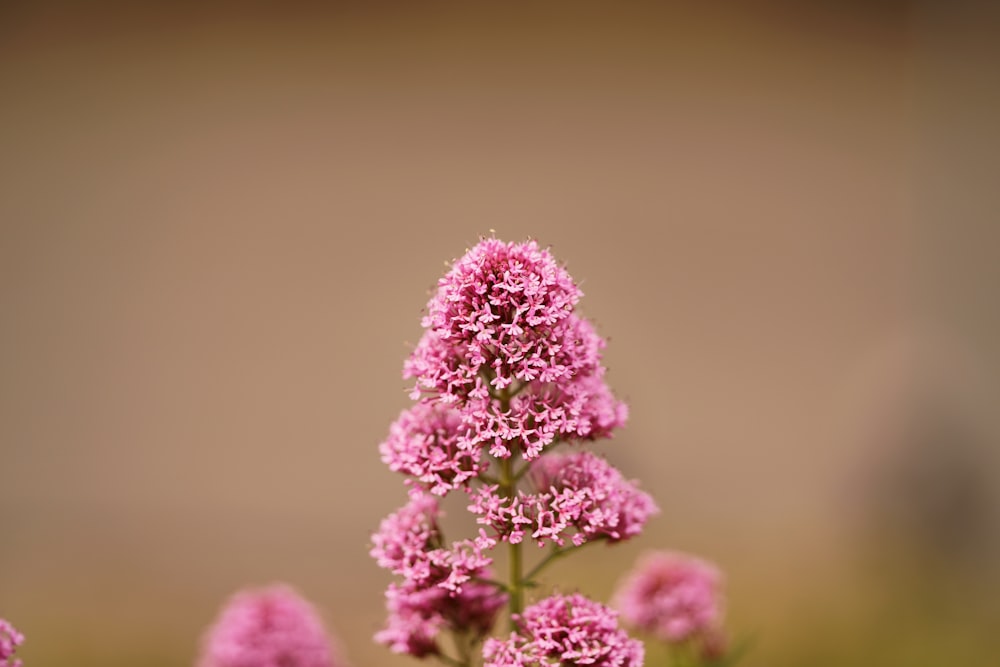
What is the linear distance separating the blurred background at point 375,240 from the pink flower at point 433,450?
6.51m

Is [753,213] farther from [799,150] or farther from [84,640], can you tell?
[84,640]

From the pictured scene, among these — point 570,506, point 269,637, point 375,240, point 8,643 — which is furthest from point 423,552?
point 375,240

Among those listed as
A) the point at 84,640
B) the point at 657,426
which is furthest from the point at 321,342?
the point at 84,640

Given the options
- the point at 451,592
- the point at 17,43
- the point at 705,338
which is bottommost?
the point at 451,592

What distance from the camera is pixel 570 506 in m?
2.63

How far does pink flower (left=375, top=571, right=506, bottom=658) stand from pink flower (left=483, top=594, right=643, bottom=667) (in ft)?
0.92

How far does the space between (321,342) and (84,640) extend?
12.0ft

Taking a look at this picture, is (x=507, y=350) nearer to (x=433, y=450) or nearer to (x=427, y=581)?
(x=433, y=450)

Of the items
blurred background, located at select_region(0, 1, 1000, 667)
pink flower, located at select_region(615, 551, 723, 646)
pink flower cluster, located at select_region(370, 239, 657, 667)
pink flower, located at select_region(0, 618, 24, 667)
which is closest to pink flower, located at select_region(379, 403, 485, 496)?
pink flower cluster, located at select_region(370, 239, 657, 667)

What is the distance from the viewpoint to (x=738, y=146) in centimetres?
1006

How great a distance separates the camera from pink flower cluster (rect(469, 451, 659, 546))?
2590 millimetres

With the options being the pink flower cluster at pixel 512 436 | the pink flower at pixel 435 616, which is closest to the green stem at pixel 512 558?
the pink flower cluster at pixel 512 436

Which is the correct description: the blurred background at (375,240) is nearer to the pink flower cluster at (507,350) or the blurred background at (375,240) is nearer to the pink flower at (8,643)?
the pink flower cluster at (507,350)

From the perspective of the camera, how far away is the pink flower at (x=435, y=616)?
9.37 ft
